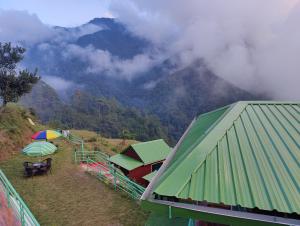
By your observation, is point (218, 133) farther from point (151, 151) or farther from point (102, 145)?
point (102, 145)

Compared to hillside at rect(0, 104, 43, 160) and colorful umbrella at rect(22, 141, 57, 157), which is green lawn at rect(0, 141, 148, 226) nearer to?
colorful umbrella at rect(22, 141, 57, 157)

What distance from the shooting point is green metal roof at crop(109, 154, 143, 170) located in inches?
1075

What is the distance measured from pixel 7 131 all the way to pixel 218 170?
21692 mm

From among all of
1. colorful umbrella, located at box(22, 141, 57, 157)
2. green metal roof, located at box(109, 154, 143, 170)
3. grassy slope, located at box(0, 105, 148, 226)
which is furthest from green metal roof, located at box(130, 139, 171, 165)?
colorful umbrella, located at box(22, 141, 57, 157)

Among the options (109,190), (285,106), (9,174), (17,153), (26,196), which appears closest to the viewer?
(285,106)

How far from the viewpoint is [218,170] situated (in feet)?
19.9

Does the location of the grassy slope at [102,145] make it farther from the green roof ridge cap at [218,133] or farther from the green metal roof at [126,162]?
the green roof ridge cap at [218,133]

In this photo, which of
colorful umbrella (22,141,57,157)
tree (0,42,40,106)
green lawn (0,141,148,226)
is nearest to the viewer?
green lawn (0,141,148,226)

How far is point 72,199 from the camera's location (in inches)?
553

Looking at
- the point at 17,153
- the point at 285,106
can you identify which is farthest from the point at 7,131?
the point at 285,106

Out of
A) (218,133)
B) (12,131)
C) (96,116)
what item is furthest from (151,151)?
(96,116)

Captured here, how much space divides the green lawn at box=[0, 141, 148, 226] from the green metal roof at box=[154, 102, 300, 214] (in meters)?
6.50

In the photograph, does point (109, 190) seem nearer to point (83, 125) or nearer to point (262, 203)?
point (262, 203)

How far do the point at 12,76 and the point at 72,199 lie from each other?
69.8 feet
